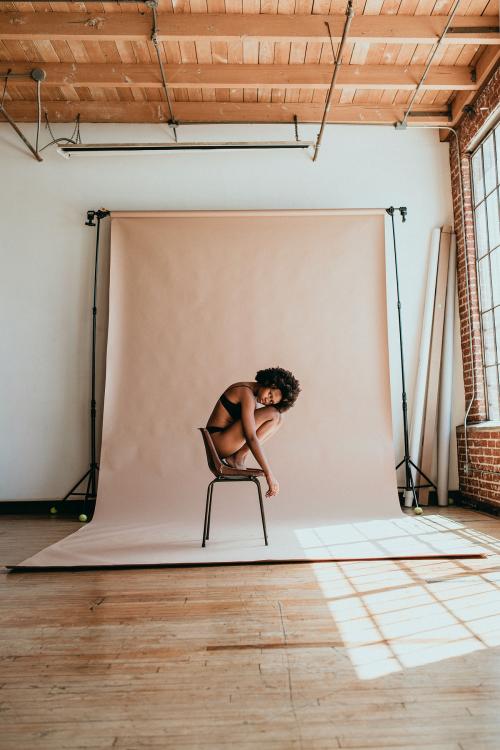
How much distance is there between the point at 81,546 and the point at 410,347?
129 inches

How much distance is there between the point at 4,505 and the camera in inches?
208

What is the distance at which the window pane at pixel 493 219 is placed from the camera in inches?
196

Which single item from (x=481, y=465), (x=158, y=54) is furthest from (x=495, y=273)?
(x=158, y=54)

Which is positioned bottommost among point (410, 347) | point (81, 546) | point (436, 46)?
point (81, 546)

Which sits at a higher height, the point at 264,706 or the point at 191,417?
the point at 191,417

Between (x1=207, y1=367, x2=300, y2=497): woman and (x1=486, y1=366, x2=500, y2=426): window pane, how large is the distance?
2.12 m

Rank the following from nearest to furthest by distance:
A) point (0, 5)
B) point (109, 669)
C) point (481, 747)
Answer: point (481, 747), point (109, 669), point (0, 5)

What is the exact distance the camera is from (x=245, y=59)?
5.02 m

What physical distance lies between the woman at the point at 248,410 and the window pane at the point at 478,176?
9.15ft

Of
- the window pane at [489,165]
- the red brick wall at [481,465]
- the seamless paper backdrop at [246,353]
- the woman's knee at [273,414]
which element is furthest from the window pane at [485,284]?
the woman's knee at [273,414]

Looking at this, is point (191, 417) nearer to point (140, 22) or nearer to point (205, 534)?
point (205, 534)

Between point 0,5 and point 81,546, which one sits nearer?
point 81,546

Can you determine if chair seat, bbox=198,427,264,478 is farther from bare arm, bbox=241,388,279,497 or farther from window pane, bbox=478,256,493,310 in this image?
window pane, bbox=478,256,493,310

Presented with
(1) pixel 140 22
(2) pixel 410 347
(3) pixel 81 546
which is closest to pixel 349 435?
(2) pixel 410 347
